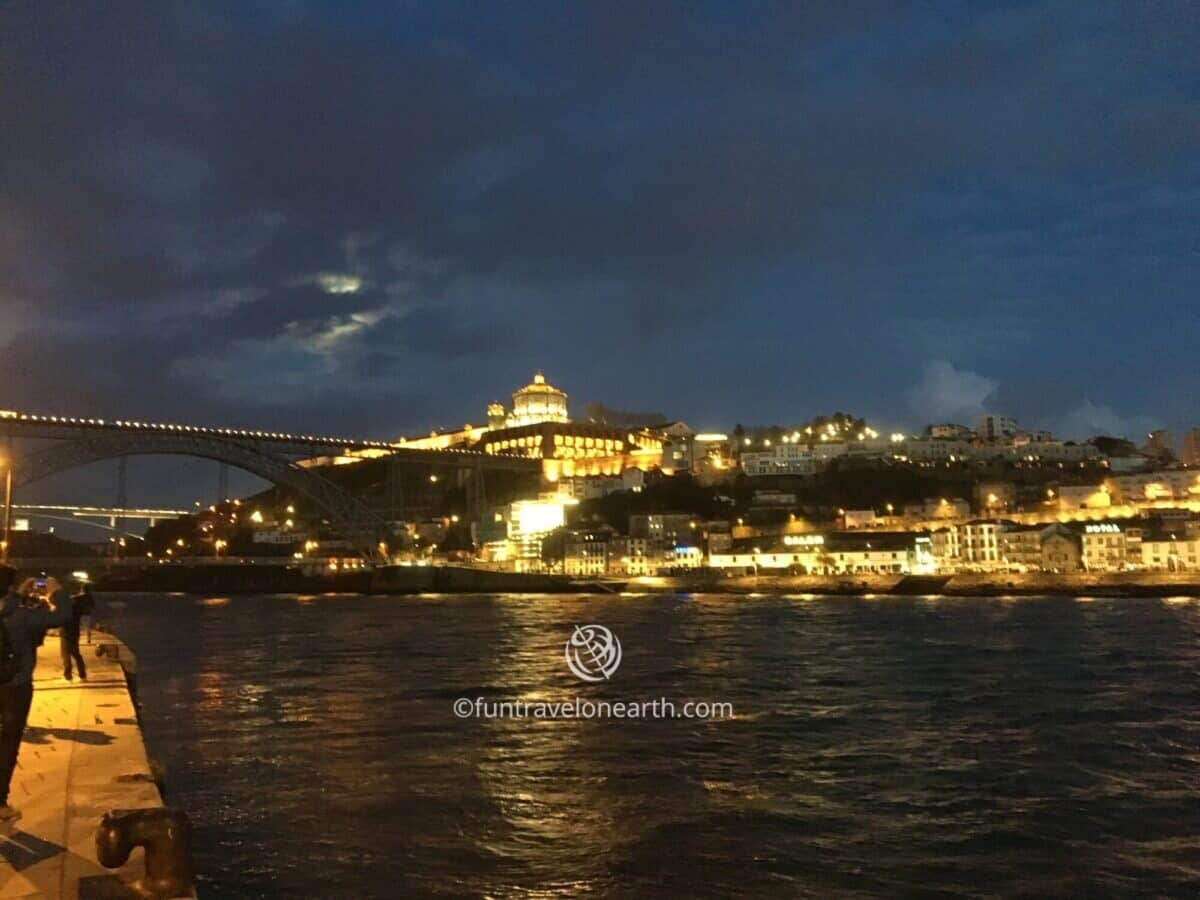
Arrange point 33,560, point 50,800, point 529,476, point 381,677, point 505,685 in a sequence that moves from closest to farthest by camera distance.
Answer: point 50,800, point 505,685, point 381,677, point 33,560, point 529,476

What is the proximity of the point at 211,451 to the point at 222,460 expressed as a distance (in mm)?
1139

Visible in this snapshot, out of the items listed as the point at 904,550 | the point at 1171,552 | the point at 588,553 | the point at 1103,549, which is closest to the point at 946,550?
the point at 904,550

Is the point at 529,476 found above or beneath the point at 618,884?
above

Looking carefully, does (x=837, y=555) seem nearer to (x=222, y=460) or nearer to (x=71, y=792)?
(x=222, y=460)

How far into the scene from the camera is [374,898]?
516 cm

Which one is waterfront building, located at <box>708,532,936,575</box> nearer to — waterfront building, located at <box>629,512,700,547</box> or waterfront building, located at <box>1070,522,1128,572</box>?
waterfront building, located at <box>629,512,700,547</box>

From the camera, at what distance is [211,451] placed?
5247 centimetres

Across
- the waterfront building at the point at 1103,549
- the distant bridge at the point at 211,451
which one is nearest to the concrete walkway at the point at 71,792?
the distant bridge at the point at 211,451

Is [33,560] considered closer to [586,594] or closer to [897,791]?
[586,594]

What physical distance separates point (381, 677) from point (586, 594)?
132 ft

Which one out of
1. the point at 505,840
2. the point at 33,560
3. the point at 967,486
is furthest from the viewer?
the point at 967,486

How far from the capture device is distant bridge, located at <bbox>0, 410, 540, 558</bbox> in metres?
45.9

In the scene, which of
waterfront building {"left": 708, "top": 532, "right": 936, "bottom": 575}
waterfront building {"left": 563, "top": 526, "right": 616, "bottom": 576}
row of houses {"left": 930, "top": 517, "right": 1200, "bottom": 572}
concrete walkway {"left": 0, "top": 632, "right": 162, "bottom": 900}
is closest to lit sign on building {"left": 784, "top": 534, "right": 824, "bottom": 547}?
waterfront building {"left": 708, "top": 532, "right": 936, "bottom": 575}

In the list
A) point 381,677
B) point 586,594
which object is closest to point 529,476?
point 586,594
